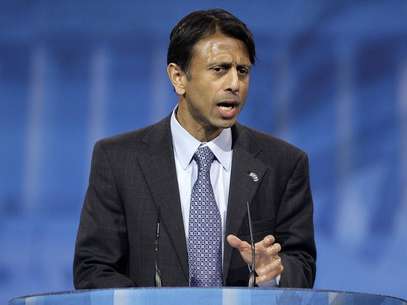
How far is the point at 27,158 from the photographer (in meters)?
3.15

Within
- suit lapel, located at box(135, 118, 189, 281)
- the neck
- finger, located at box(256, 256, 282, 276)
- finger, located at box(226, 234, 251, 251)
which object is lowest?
finger, located at box(256, 256, 282, 276)

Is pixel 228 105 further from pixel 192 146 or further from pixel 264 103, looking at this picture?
pixel 264 103

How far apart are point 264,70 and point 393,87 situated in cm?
44

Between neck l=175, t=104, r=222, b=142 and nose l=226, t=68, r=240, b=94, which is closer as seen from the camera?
nose l=226, t=68, r=240, b=94

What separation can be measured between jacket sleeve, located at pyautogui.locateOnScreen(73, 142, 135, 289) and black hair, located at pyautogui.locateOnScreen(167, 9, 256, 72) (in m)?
0.32

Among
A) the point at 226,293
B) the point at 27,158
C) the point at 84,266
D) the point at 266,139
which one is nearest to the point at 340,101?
the point at 266,139

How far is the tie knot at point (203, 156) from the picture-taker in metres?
2.26

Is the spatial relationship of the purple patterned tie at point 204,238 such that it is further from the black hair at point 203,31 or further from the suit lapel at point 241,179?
the black hair at point 203,31

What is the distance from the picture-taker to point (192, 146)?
228 cm

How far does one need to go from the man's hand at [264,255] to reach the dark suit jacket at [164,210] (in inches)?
5.6

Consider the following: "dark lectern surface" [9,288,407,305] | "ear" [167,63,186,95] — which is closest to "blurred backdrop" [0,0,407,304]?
"ear" [167,63,186,95]

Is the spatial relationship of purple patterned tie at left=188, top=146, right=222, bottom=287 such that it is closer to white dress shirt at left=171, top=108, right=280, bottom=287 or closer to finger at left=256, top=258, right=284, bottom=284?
white dress shirt at left=171, top=108, right=280, bottom=287

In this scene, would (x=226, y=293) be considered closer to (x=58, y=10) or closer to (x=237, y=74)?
(x=237, y=74)

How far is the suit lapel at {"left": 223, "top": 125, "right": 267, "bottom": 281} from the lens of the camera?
2158mm
